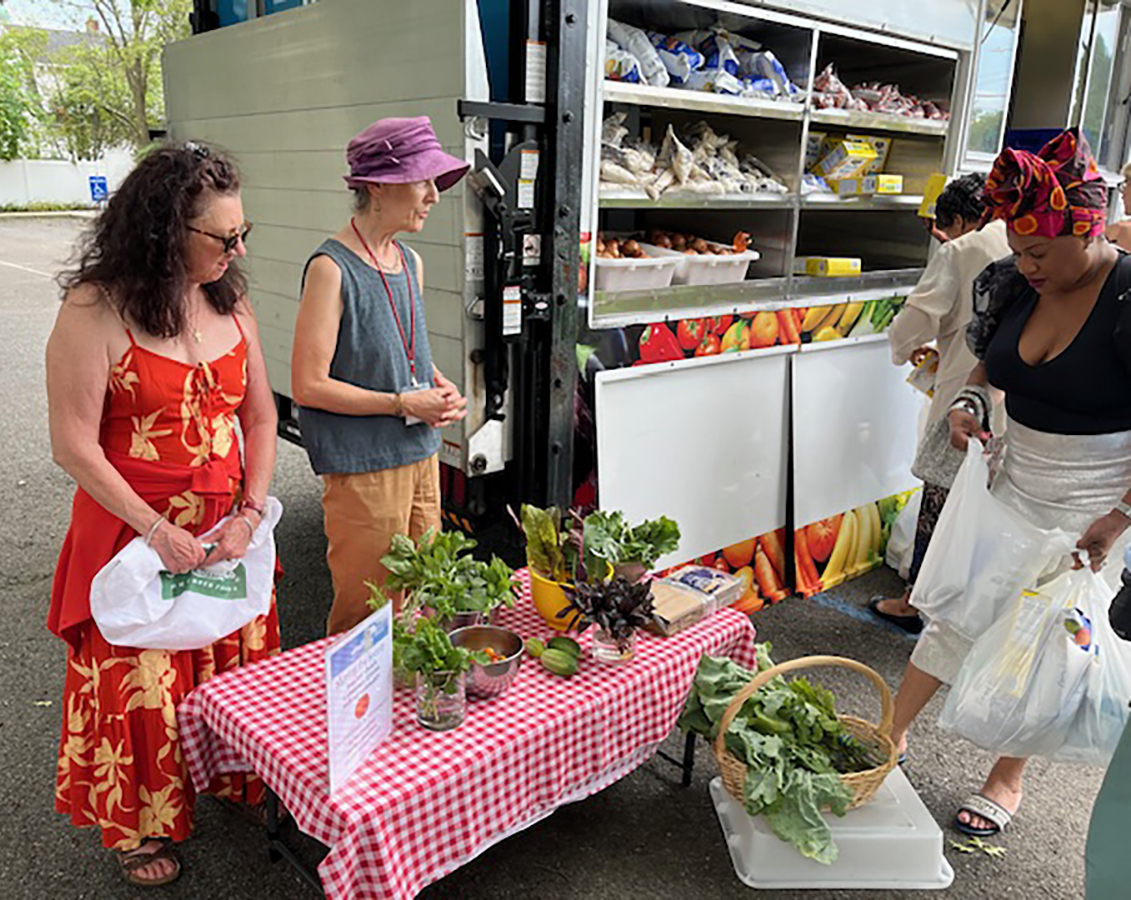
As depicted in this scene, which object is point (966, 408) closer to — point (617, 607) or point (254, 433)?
point (617, 607)

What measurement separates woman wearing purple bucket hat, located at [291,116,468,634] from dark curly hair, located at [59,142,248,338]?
0.41m

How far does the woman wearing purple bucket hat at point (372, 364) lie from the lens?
2.22 meters

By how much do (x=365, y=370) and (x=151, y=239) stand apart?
0.65m

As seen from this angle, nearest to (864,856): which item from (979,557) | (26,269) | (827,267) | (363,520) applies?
(979,557)

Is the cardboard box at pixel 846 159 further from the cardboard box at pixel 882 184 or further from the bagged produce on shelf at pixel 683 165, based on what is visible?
the bagged produce on shelf at pixel 683 165

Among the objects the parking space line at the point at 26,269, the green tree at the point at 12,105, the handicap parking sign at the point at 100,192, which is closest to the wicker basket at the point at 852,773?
the handicap parking sign at the point at 100,192

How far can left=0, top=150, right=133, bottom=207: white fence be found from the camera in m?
27.3

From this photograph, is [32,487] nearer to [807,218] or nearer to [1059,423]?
[807,218]

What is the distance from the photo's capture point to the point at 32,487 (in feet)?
16.2

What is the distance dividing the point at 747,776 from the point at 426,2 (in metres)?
2.21

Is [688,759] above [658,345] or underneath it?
underneath

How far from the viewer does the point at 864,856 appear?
2182 mm

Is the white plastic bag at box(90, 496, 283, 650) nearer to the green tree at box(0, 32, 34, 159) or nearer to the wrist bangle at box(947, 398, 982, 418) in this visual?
the wrist bangle at box(947, 398, 982, 418)

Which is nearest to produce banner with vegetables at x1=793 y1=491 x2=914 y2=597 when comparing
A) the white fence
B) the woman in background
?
the woman in background
